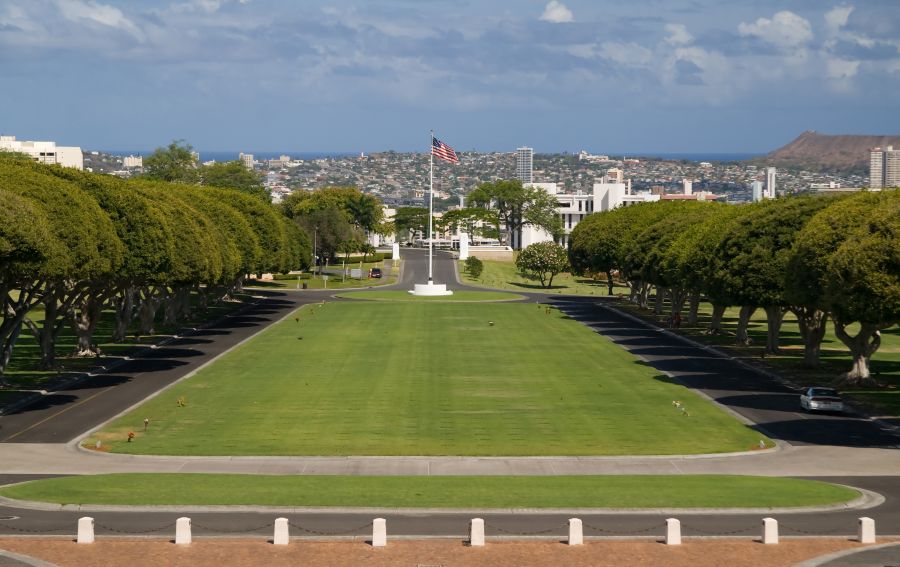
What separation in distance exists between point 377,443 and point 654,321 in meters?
72.2

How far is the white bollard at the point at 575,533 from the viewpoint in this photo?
37.0m

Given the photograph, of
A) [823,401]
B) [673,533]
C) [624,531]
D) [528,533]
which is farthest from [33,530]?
[823,401]

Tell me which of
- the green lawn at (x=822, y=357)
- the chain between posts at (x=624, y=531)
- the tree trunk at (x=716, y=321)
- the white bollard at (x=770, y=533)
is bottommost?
the chain between posts at (x=624, y=531)

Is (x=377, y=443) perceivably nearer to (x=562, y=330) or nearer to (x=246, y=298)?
(x=562, y=330)

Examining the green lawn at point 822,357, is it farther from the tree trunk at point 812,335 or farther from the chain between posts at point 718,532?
the chain between posts at point 718,532

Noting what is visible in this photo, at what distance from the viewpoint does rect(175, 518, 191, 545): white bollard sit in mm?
36656

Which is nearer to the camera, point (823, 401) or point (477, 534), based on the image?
point (477, 534)

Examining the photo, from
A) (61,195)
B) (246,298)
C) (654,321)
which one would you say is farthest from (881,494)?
(246,298)

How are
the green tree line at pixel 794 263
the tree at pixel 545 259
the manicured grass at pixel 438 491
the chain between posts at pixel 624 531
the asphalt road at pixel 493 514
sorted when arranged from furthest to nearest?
the tree at pixel 545 259
the green tree line at pixel 794 263
the manicured grass at pixel 438 491
the asphalt road at pixel 493 514
the chain between posts at pixel 624 531

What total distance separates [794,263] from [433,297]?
81394 mm

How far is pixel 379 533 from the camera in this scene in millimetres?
36688

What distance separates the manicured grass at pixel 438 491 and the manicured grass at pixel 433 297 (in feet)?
345

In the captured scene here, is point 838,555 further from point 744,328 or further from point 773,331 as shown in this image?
point 744,328

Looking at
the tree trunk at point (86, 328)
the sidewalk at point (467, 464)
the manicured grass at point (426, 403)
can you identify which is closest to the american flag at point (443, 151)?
the manicured grass at point (426, 403)
